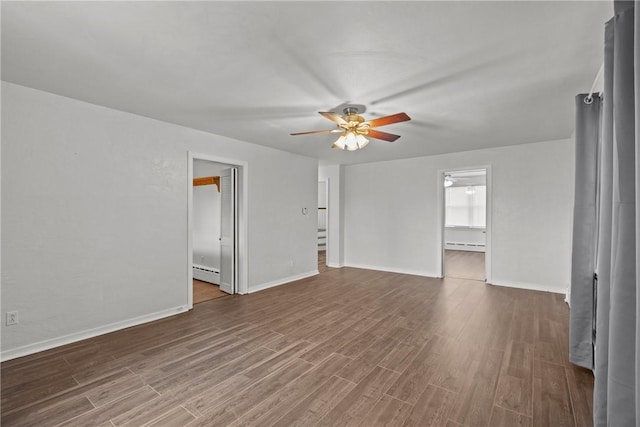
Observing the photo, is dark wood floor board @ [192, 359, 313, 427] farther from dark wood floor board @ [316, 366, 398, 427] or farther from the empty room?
dark wood floor board @ [316, 366, 398, 427]

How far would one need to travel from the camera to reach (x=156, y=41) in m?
1.99

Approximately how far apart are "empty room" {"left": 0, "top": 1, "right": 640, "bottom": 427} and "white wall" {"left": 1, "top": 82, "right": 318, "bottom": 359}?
2 cm

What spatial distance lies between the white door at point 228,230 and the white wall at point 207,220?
0.31 meters

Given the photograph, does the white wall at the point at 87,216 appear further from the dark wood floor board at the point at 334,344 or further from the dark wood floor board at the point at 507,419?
the dark wood floor board at the point at 507,419

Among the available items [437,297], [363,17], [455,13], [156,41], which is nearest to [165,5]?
[156,41]

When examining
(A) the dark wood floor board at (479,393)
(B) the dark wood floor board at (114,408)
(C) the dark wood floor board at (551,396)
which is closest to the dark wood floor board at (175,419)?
(B) the dark wood floor board at (114,408)

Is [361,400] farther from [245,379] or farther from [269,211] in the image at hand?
[269,211]

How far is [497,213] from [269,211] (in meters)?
4.16

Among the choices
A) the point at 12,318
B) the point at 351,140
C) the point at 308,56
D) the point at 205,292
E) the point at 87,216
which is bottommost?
the point at 205,292

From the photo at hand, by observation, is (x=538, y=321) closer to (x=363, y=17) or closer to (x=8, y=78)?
(x=363, y=17)

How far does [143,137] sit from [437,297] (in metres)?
4.72

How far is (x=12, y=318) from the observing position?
2.63 meters

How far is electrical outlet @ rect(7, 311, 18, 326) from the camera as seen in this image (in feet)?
8.59

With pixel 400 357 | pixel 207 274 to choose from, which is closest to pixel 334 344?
pixel 400 357
